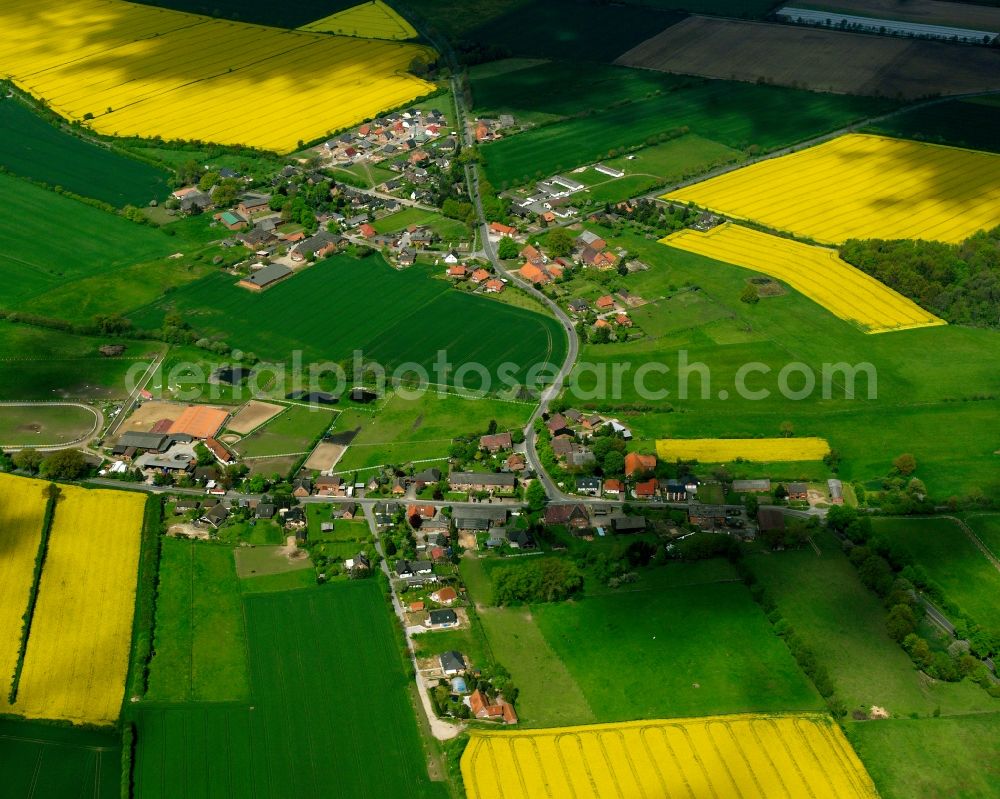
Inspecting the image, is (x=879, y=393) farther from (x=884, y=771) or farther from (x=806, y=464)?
(x=884, y=771)

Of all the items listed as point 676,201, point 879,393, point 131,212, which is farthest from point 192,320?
point 879,393

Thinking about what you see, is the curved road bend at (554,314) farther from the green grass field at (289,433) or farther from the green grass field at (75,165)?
the green grass field at (75,165)

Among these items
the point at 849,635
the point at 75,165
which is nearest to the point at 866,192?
the point at 849,635


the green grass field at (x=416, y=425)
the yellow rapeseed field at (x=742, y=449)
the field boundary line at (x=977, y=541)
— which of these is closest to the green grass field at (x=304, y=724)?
the green grass field at (x=416, y=425)

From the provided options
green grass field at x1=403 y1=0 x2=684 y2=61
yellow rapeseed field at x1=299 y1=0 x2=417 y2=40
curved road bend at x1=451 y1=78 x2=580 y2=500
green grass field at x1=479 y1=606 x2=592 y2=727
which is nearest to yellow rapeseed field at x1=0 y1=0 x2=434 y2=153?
yellow rapeseed field at x1=299 y1=0 x2=417 y2=40

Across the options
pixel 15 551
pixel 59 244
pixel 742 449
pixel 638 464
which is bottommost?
pixel 742 449

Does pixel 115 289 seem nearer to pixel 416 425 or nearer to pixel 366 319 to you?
pixel 366 319
